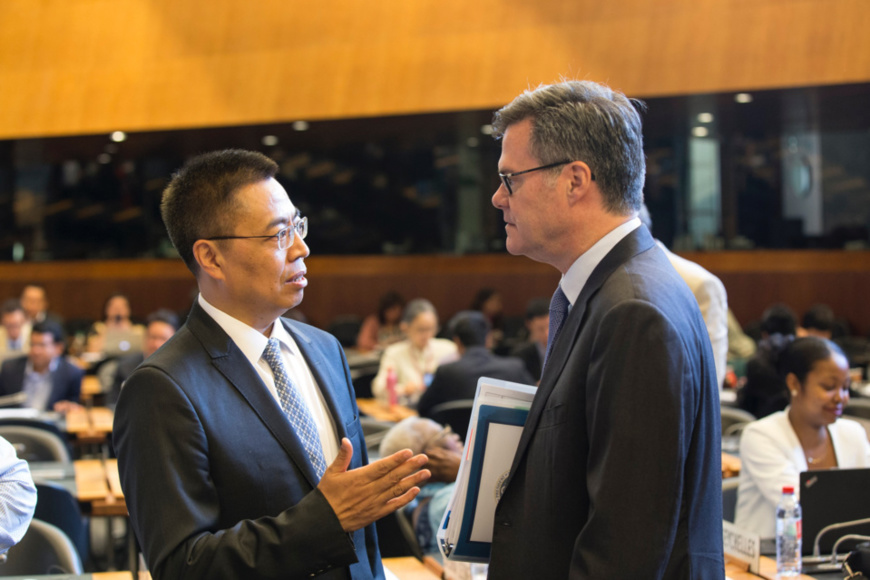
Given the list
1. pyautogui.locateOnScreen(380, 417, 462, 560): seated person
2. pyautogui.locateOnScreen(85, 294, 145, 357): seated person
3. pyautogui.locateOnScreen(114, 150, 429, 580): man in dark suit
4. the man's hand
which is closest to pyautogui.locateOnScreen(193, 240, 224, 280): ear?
pyautogui.locateOnScreen(114, 150, 429, 580): man in dark suit

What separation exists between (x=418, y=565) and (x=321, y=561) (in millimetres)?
1318

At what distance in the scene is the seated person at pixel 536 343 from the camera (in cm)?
643

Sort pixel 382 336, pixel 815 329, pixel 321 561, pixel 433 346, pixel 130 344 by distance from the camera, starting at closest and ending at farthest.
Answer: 1. pixel 321 561
2. pixel 815 329
3. pixel 433 346
4. pixel 130 344
5. pixel 382 336

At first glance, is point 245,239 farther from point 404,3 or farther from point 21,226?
point 21,226

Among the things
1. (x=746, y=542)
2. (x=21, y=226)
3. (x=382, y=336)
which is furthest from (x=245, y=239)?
(x=21, y=226)

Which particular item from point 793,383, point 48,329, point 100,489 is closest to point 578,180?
point 793,383

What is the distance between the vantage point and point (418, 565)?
279cm

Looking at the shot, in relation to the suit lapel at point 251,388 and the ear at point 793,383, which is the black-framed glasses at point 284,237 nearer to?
the suit lapel at point 251,388

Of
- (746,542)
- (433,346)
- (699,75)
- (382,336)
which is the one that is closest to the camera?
(746,542)

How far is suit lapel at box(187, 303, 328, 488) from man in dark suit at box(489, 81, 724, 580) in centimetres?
41

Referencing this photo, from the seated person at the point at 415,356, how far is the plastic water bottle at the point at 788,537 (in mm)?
3921

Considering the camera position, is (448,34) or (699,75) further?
(448,34)

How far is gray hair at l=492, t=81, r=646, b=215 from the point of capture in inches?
59.3

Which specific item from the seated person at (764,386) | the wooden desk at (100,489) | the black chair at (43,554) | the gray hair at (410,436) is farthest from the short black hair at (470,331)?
the black chair at (43,554)
